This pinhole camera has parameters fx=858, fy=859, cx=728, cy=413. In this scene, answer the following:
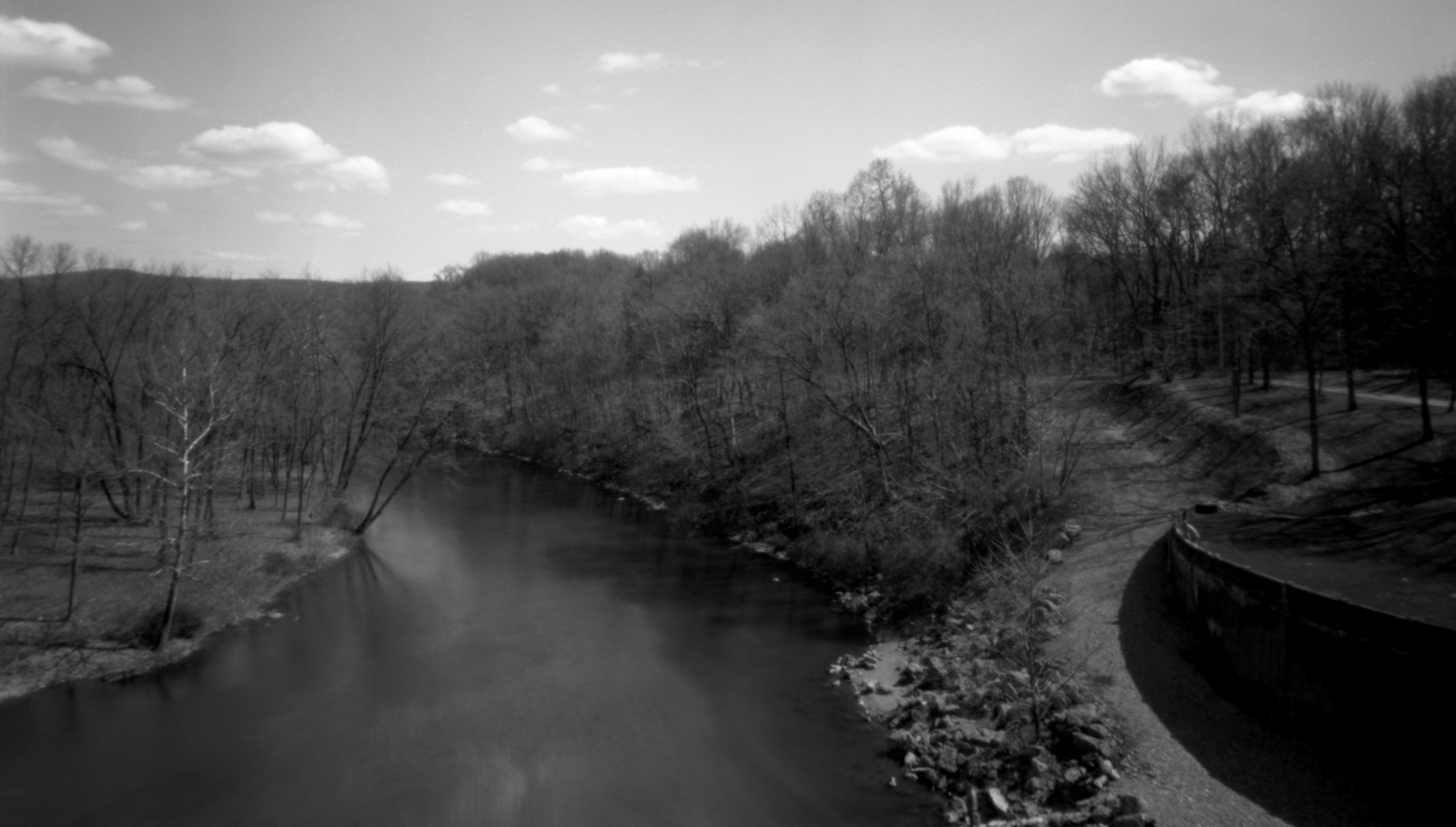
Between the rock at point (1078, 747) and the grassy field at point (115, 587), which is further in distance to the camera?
the grassy field at point (115, 587)

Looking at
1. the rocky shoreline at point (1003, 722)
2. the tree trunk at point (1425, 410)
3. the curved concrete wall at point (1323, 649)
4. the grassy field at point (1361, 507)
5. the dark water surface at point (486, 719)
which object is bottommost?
the dark water surface at point (486, 719)

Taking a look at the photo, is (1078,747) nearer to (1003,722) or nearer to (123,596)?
(1003,722)

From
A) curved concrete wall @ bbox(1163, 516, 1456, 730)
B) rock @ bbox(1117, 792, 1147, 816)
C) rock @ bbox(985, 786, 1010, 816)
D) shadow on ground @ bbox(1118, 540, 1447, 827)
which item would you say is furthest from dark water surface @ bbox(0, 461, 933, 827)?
curved concrete wall @ bbox(1163, 516, 1456, 730)

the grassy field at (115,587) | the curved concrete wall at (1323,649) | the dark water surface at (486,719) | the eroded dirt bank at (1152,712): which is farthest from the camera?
the grassy field at (115,587)

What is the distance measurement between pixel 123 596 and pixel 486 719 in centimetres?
1133

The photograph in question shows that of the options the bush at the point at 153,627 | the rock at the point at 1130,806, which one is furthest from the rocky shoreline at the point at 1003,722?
the bush at the point at 153,627

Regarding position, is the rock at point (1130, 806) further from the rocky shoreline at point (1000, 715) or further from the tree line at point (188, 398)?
the tree line at point (188, 398)

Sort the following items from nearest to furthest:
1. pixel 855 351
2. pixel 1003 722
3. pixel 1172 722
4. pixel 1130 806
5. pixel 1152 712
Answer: pixel 1130 806 → pixel 1172 722 → pixel 1152 712 → pixel 1003 722 → pixel 855 351

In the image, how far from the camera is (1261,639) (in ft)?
43.9

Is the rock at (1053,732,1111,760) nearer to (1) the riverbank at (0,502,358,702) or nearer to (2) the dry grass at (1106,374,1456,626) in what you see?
(2) the dry grass at (1106,374,1456,626)

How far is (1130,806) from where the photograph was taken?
11484 millimetres

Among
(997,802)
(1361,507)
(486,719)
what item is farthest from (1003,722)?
(1361,507)

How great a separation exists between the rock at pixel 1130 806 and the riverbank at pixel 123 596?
18.9m

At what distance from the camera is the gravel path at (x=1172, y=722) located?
1109 centimetres
